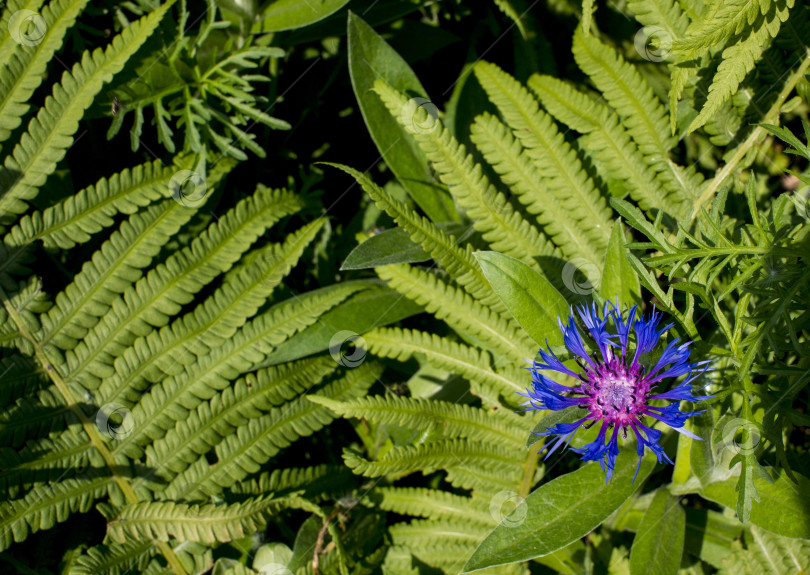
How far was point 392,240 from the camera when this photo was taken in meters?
2.31

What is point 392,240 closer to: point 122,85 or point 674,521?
point 122,85

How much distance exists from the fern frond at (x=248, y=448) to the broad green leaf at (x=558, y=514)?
798 millimetres

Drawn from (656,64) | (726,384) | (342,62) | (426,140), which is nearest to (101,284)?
(426,140)

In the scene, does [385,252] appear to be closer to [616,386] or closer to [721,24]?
[616,386]

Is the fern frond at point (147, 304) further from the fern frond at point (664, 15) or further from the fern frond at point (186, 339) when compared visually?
the fern frond at point (664, 15)

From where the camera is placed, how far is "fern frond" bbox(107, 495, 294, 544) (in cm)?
219

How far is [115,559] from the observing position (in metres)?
2.20

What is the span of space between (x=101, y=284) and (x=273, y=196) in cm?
67

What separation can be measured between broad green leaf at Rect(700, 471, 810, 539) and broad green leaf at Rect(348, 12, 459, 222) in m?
1.43

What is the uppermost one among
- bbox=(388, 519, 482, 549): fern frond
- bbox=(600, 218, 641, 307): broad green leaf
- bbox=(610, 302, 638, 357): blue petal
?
bbox=(600, 218, 641, 307): broad green leaf

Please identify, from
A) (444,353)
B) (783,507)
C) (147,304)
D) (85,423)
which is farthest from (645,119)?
(85,423)

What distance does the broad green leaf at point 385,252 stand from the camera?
2.20 m

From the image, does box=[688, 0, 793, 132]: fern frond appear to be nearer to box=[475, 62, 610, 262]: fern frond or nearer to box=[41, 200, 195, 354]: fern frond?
box=[475, 62, 610, 262]: fern frond

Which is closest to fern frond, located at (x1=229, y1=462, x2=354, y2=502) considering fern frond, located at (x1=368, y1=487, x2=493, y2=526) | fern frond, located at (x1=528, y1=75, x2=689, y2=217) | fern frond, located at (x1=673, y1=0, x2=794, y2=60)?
fern frond, located at (x1=368, y1=487, x2=493, y2=526)
